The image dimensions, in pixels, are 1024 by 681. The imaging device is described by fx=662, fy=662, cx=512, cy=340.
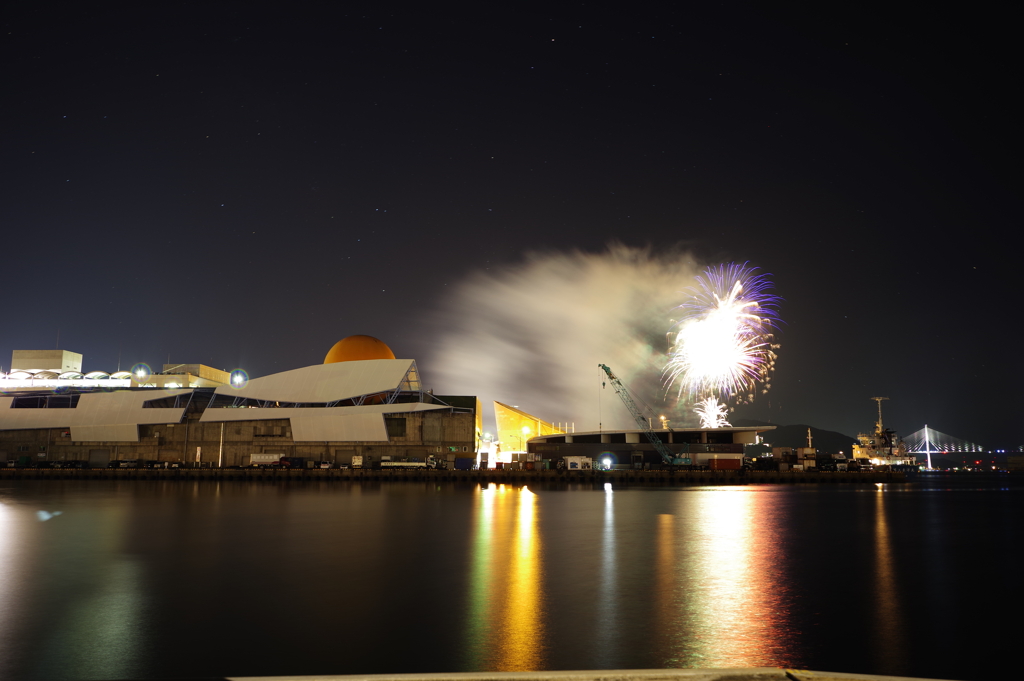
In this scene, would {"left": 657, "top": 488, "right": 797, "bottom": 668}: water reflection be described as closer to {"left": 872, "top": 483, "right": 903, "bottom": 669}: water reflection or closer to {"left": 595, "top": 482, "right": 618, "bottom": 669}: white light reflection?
{"left": 595, "top": 482, "right": 618, "bottom": 669}: white light reflection

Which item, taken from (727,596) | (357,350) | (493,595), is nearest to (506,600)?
(493,595)

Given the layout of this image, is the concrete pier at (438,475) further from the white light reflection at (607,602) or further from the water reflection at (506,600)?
the white light reflection at (607,602)

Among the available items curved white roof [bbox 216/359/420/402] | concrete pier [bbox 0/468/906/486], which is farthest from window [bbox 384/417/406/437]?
concrete pier [bbox 0/468/906/486]

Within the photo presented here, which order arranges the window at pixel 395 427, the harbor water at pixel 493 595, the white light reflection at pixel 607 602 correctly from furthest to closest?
the window at pixel 395 427 → the white light reflection at pixel 607 602 → the harbor water at pixel 493 595

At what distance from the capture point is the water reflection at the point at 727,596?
10.3 m

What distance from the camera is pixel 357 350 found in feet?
259

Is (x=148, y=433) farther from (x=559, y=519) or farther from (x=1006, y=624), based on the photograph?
(x=1006, y=624)

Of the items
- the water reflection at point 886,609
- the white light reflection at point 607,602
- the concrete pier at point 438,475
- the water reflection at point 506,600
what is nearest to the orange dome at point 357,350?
the concrete pier at point 438,475

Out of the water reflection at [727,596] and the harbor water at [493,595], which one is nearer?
the harbor water at [493,595]

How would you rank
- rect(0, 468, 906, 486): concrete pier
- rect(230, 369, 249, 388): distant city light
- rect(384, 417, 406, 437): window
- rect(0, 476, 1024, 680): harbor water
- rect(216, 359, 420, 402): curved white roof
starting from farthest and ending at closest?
rect(230, 369, 249, 388): distant city light < rect(216, 359, 420, 402): curved white roof < rect(384, 417, 406, 437): window < rect(0, 468, 906, 486): concrete pier < rect(0, 476, 1024, 680): harbor water

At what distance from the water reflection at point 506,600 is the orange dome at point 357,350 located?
54.1 metres

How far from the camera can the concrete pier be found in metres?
65.2

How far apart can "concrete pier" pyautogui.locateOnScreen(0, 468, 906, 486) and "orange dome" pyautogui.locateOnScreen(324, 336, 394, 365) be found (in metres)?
16.6

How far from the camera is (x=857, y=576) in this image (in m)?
17.3
